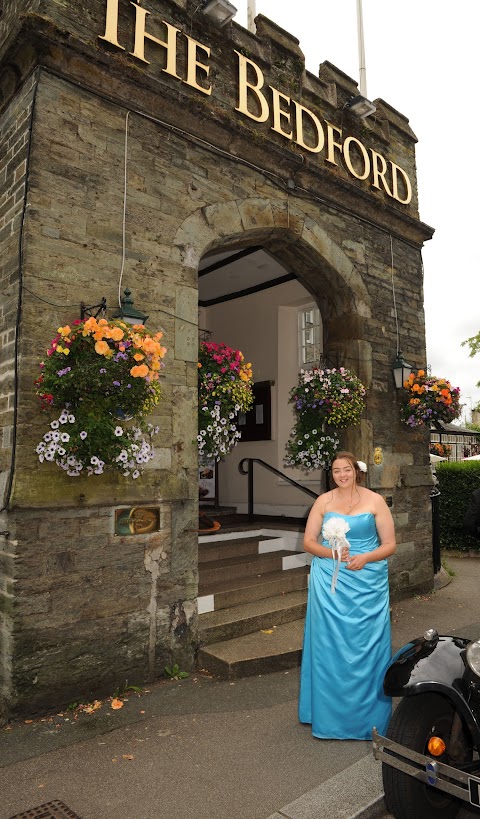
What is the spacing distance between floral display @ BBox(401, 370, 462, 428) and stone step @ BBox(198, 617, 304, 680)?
3.35 meters

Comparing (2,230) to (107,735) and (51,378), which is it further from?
(107,735)

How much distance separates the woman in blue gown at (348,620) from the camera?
3.81 meters

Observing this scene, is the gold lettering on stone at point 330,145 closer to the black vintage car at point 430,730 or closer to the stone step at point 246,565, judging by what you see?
the stone step at point 246,565

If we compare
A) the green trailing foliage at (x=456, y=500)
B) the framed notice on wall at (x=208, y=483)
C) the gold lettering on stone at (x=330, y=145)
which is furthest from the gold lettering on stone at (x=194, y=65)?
the green trailing foliage at (x=456, y=500)

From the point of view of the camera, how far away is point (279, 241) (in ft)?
22.8

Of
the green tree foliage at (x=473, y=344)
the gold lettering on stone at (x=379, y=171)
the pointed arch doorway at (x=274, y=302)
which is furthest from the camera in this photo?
the green tree foliage at (x=473, y=344)

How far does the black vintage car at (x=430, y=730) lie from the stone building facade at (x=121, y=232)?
2604mm

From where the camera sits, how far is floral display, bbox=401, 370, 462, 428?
7.40m

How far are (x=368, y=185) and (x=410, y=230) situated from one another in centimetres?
107

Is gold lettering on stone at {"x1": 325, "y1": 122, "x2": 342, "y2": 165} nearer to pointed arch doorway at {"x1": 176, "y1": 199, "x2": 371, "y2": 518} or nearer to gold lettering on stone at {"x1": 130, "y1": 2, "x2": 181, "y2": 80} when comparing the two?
pointed arch doorway at {"x1": 176, "y1": 199, "x2": 371, "y2": 518}

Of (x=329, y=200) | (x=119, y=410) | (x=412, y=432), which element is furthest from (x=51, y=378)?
(x=412, y=432)

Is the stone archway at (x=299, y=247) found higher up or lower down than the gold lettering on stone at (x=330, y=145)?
lower down

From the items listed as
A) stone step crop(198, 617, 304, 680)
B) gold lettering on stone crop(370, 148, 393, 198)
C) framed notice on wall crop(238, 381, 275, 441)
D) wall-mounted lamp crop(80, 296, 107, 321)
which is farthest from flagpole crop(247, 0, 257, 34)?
stone step crop(198, 617, 304, 680)

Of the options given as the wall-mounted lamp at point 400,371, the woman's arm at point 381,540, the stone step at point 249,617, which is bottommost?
the stone step at point 249,617
